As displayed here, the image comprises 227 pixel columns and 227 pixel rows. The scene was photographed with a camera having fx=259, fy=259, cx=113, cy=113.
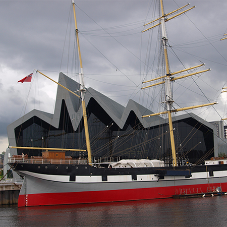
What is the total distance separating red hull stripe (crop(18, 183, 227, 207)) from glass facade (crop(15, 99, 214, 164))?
43.0 feet

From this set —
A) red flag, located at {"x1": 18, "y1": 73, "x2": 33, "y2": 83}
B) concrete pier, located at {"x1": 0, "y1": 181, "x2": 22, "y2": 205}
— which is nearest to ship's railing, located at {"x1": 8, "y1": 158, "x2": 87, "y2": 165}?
concrete pier, located at {"x1": 0, "y1": 181, "x2": 22, "y2": 205}

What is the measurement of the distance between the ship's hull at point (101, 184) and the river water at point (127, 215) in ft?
3.70

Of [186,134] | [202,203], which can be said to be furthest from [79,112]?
[202,203]

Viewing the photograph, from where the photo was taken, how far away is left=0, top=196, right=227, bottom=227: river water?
16328mm

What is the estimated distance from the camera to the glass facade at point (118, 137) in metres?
40.0

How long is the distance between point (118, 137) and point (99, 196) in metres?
18.1

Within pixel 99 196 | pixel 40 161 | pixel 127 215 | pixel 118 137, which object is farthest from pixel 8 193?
pixel 118 137

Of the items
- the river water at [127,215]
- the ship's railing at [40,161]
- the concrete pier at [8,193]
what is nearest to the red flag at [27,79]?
the ship's railing at [40,161]

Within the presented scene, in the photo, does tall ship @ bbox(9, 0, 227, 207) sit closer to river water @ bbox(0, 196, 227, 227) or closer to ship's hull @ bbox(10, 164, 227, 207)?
ship's hull @ bbox(10, 164, 227, 207)

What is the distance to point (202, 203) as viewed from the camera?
73.5 ft

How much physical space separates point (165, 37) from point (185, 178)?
55.8 ft

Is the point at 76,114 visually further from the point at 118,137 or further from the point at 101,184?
the point at 101,184

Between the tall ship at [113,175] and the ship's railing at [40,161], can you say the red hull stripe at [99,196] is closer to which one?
the tall ship at [113,175]

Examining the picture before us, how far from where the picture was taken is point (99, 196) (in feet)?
77.5
